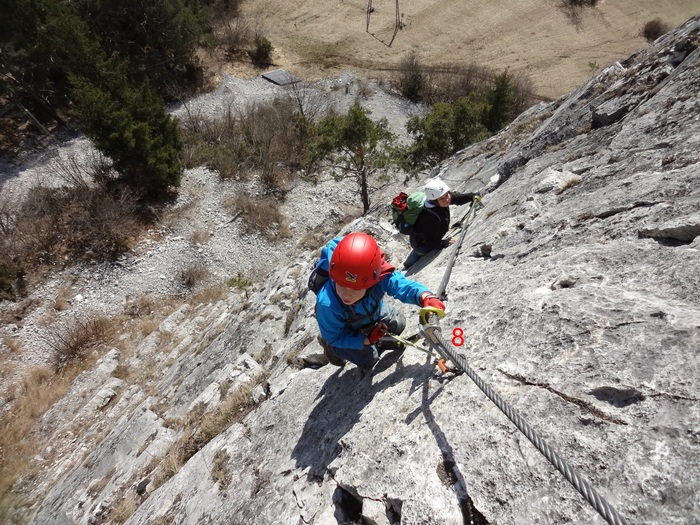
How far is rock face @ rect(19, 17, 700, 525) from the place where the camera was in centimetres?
236

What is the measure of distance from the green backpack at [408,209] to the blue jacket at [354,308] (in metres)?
2.47

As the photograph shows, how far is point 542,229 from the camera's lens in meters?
4.68

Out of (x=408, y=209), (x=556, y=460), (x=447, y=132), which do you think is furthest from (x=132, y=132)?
(x=556, y=460)

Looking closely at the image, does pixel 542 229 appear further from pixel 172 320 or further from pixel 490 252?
pixel 172 320

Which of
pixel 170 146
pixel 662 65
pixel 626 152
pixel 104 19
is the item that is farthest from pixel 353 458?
pixel 104 19

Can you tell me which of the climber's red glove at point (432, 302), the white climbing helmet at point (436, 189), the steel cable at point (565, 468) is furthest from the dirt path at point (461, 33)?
the steel cable at point (565, 468)

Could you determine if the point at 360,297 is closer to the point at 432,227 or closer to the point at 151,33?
the point at 432,227

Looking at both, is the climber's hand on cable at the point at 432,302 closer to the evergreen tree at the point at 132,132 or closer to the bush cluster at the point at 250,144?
the evergreen tree at the point at 132,132

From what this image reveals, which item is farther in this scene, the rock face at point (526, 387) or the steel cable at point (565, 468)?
the rock face at point (526, 387)

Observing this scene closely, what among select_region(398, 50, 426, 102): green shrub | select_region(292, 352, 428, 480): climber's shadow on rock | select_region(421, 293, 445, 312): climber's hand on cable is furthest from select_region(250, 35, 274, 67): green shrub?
select_region(421, 293, 445, 312): climber's hand on cable

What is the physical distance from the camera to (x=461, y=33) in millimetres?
38719

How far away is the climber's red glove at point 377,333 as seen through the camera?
3.87m

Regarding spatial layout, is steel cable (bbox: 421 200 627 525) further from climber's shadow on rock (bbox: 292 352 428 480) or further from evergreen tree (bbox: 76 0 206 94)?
evergreen tree (bbox: 76 0 206 94)

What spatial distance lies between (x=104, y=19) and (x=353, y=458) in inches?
1306
